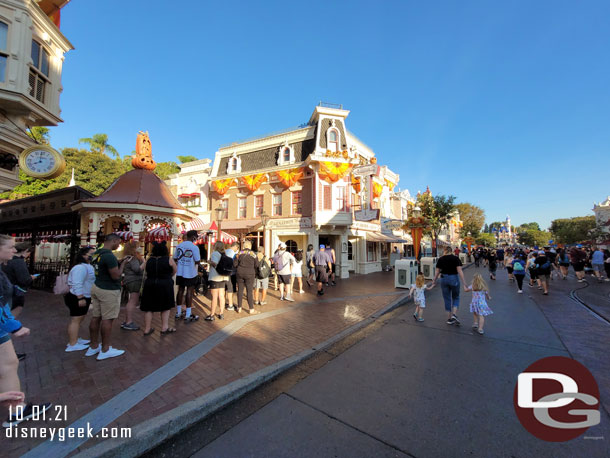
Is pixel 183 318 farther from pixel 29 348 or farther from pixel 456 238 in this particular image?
pixel 456 238

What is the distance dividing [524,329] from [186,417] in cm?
628

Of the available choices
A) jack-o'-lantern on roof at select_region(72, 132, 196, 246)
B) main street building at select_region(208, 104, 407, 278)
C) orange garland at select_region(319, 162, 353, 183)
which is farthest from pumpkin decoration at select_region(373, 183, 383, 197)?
jack-o'-lantern on roof at select_region(72, 132, 196, 246)

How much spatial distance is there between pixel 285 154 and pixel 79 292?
15131mm

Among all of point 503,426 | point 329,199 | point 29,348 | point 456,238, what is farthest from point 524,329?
point 456,238

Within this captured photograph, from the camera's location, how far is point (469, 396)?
282cm

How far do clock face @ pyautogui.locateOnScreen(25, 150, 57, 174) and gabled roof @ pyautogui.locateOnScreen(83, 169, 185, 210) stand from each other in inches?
55.7

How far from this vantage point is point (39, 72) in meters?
8.27

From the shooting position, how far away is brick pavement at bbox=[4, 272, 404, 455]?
271cm

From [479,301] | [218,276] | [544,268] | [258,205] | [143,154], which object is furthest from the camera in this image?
[258,205]

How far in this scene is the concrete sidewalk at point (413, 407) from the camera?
6.94 feet

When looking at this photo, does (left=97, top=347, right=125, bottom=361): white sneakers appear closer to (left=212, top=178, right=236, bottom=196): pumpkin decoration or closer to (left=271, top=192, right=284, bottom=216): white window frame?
(left=271, top=192, right=284, bottom=216): white window frame

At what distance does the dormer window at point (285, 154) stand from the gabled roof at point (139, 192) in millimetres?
8675

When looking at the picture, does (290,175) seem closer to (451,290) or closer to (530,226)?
(451,290)

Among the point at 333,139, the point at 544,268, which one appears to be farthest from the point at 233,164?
the point at 544,268
